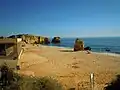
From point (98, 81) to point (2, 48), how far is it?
1050 cm

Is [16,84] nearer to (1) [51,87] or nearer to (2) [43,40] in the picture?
(1) [51,87]

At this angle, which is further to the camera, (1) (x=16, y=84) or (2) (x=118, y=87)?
(2) (x=118, y=87)

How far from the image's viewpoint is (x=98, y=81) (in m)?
19.9

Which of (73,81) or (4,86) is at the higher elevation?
(4,86)

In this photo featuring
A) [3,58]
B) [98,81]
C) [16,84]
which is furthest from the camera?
[3,58]

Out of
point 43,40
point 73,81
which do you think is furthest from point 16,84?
point 43,40

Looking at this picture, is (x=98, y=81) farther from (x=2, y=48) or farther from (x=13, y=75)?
(x=2, y=48)

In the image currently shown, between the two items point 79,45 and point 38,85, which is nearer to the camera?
point 38,85

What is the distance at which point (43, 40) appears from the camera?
12438 centimetres

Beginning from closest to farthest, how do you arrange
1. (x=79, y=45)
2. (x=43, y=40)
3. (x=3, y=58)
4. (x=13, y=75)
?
(x=13, y=75) → (x=3, y=58) → (x=79, y=45) → (x=43, y=40)

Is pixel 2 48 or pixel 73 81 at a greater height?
pixel 2 48

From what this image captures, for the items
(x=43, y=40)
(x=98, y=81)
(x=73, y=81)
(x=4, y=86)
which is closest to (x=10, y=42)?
(x=73, y=81)

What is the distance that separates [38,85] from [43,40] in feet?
371

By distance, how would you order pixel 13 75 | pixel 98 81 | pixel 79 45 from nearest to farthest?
1. pixel 13 75
2. pixel 98 81
3. pixel 79 45
